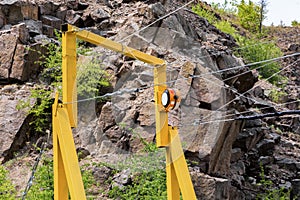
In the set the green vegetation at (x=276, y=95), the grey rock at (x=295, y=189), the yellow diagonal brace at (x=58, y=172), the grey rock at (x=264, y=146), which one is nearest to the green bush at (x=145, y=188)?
the yellow diagonal brace at (x=58, y=172)

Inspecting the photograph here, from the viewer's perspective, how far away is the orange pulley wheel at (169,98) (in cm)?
429

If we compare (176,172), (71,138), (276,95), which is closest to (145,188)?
(176,172)

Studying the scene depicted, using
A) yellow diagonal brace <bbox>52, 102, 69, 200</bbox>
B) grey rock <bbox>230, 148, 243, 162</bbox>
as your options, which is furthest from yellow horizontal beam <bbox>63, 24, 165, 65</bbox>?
grey rock <bbox>230, 148, 243, 162</bbox>

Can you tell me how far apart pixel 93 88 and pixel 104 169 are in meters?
1.31

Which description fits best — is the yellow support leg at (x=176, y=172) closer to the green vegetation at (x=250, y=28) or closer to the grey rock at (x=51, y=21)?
the grey rock at (x=51, y=21)

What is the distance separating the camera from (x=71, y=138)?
12.9 ft

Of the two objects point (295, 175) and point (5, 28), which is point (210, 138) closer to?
point (295, 175)

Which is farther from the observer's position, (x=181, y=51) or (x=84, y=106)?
(x=181, y=51)

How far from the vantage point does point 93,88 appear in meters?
7.01

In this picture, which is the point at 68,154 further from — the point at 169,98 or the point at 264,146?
the point at 264,146

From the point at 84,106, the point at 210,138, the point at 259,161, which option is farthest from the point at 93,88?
the point at 259,161

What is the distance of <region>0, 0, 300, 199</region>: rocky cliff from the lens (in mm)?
7062

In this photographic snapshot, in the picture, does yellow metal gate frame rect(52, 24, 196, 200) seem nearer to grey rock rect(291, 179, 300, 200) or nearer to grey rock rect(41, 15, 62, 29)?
grey rock rect(41, 15, 62, 29)

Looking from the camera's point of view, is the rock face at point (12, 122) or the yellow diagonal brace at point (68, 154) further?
the rock face at point (12, 122)
